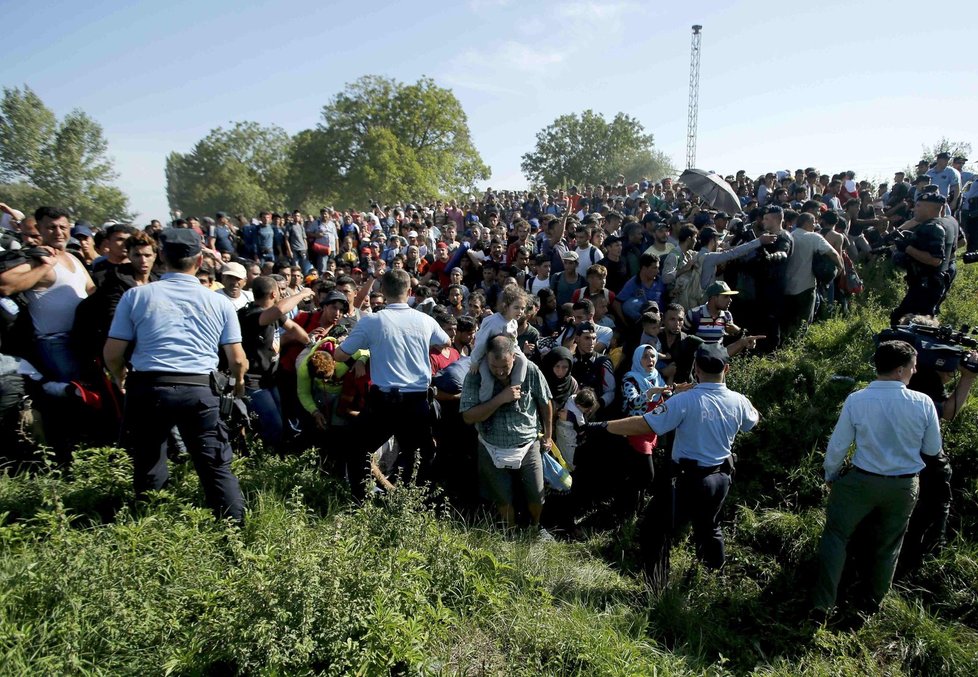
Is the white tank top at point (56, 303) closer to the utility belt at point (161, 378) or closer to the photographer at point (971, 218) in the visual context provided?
the utility belt at point (161, 378)

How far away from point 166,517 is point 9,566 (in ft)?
2.43

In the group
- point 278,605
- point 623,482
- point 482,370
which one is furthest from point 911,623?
point 278,605

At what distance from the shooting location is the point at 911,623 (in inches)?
157

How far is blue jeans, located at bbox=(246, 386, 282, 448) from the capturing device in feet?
16.3

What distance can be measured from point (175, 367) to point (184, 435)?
1.38 feet

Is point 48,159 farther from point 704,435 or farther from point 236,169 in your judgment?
point 704,435

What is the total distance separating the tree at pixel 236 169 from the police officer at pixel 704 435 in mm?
66833

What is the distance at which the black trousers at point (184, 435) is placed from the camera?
11.0 feet

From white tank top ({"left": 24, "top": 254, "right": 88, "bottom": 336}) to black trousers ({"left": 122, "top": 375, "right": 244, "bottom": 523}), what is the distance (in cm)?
135

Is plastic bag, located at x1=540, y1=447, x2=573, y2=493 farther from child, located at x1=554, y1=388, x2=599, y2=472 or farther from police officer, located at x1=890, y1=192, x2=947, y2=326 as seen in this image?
police officer, located at x1=890, y1=192, x2=947, y2=326

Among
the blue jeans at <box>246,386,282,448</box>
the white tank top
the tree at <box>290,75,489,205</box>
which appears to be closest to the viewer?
the white tank top

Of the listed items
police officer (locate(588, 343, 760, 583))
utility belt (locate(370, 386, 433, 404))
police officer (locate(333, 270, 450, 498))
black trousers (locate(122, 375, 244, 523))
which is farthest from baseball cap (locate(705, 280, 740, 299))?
black trousers (locate(122, 375, 244, 523))

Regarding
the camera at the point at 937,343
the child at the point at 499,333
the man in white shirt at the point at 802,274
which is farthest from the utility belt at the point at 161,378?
the man in white shirt at the point at 802,274

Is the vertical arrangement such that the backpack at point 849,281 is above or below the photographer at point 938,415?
above
